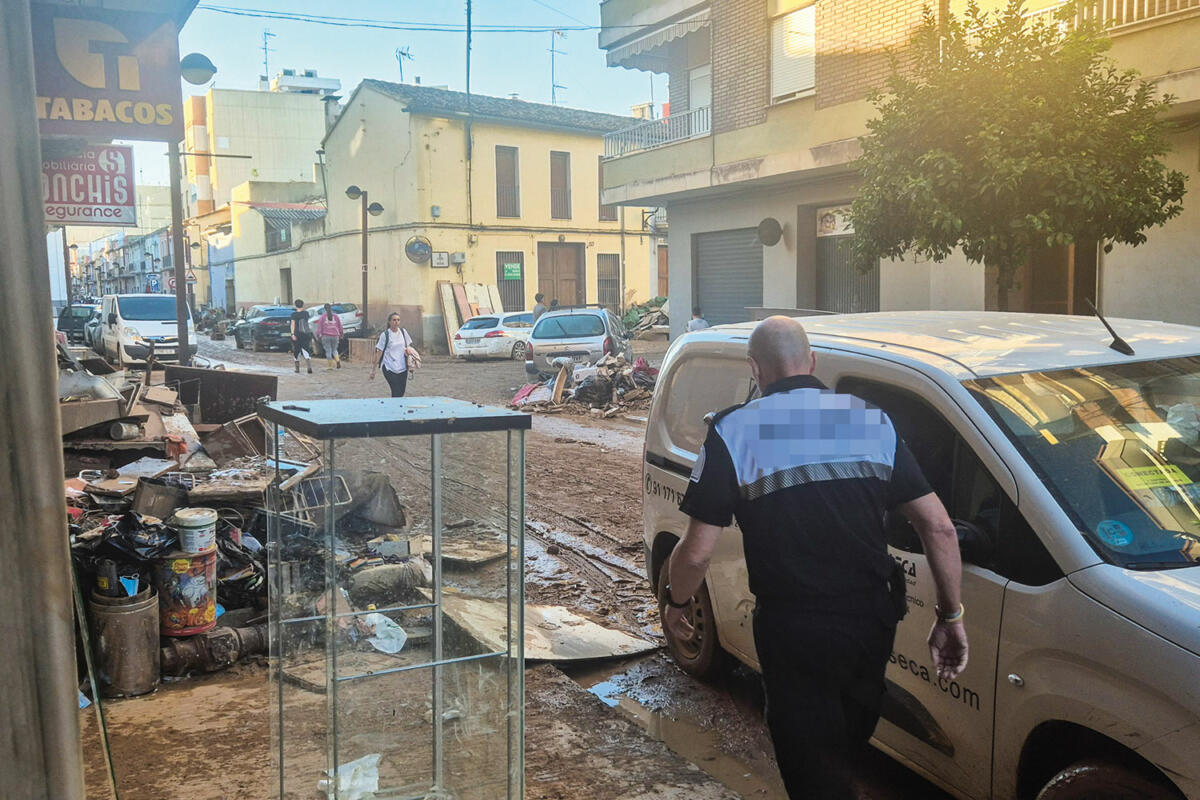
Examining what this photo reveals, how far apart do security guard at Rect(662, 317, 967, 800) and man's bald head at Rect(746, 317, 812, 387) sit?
0.07 metres

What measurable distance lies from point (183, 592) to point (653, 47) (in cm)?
1767

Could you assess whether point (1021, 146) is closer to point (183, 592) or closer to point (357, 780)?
point (183, 592)

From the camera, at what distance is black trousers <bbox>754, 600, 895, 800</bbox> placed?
272cm

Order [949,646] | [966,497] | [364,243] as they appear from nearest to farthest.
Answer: [949,646], [966,497], [364,243]

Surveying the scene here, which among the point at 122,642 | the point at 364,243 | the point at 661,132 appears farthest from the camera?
the point at 364,243

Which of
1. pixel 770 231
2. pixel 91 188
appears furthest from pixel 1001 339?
pixel 770 231

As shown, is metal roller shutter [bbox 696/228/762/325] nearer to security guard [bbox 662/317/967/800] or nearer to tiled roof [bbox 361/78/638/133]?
tiled roof [bbox 361/78/638/133]

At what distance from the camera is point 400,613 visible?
364 cm

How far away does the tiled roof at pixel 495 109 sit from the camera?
3428cm

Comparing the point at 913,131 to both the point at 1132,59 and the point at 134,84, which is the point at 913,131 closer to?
the point at 1132,59

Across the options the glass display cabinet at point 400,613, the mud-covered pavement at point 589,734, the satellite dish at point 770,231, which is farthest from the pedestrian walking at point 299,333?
the glass display cabinet at point 400,613

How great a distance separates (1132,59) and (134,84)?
10.4 metres

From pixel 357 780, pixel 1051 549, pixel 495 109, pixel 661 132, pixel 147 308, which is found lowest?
pixel 357 780

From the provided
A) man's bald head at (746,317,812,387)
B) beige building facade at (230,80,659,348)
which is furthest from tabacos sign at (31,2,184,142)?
beige building facade at (230,80,659,348)
